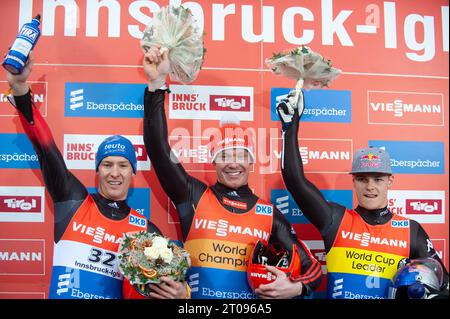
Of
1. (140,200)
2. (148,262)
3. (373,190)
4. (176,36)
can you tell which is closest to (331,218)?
(373,190)

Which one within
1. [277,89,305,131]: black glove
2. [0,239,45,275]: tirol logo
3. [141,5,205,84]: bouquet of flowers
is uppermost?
[141,5,205,84]: bouquet of flowers

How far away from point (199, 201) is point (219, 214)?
6.1 inches

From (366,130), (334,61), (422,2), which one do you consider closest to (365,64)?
(334,61)

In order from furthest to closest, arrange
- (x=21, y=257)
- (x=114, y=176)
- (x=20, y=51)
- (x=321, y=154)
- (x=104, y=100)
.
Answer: (x=321, y=154) → (x=104, y=100) → (x=21, y=257) → (x=114, y=176) → (x=20, y=51)

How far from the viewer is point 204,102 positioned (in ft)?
10.4

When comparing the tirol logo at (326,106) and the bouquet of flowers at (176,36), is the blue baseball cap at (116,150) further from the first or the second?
the tirol logo at (326,106)

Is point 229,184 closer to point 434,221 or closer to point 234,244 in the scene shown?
point 234,244

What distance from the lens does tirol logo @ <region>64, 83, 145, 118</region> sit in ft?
10.2

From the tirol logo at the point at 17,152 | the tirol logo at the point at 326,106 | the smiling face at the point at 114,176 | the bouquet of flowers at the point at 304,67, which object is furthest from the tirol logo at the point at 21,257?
the bouquet of flowers at the point at 304,67

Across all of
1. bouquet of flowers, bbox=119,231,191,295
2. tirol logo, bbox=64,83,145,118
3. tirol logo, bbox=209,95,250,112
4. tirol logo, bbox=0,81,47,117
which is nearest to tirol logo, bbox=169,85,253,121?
tirol logo, bbox=209,95,250,112

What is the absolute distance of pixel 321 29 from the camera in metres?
3.32

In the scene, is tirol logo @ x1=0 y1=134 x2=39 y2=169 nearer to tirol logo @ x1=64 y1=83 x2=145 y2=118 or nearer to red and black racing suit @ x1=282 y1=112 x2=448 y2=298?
tirol logo @ x1=64 y1=83 x2=145 y2=118

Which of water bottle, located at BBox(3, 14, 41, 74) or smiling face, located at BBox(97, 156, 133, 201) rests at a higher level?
water bottle, located at BBox(3, 14, 41, 74)

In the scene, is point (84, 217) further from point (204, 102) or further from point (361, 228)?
point (361, 228)
